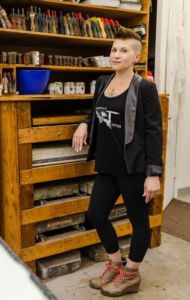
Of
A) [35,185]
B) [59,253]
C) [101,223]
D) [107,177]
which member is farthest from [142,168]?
[59,253]

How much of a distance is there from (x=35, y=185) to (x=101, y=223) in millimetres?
489

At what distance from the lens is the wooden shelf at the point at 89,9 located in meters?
2.23

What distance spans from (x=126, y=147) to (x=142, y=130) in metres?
0.12

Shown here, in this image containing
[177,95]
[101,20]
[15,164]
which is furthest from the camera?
[177,95]

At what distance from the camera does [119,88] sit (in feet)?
6.32

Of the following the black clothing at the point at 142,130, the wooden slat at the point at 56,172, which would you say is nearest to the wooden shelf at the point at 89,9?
the black clothing at the point at 142,130

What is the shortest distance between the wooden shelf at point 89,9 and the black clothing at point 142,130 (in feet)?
2.59

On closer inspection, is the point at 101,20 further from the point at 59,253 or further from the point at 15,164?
the point at 59,253

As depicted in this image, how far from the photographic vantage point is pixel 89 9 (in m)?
2.47

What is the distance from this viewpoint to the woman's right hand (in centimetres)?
207

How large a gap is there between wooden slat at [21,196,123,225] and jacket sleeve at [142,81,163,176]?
Result: 593mm

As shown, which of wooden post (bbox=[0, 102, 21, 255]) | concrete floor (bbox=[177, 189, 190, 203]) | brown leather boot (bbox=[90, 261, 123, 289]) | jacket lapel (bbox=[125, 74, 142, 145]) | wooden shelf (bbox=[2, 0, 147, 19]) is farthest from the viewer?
concrete floor (bbox=[177, 189, 190, 203])

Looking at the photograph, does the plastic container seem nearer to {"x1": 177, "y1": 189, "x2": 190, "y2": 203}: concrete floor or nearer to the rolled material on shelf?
the rolled material on shelf

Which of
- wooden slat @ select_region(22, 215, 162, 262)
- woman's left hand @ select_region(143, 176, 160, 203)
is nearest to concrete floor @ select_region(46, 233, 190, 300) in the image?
wooden slat @ select_region(22, 215, 162, 262)
